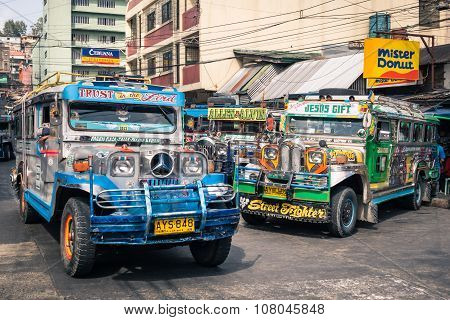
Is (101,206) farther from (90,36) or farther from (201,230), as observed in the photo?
(90,36)

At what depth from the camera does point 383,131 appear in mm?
10602

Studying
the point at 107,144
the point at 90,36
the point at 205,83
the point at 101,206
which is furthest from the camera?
the point at 90,36

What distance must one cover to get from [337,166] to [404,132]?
3.42m

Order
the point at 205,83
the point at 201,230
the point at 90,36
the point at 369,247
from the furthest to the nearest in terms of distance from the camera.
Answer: the point at 90,36 < the point at 205,83 < the point at 369,247 < the point at 201,230

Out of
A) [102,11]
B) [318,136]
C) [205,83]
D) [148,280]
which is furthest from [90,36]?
[148,280]

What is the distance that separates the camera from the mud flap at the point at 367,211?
9.75m

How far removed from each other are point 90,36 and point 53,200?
60.5 meters

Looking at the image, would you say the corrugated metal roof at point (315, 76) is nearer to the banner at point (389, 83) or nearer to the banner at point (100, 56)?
the banner at point (389, 83)

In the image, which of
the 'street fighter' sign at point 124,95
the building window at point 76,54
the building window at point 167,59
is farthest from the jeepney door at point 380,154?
the building window at point 76,54

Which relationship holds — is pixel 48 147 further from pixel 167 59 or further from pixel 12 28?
pixel 12 28

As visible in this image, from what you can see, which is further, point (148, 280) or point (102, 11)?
point (102, 11)

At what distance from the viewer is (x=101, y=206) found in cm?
557

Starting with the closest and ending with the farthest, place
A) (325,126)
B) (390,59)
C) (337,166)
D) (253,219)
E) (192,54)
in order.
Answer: (337,166) → (253,219) → (325,126) → (390,59) → (192,54)

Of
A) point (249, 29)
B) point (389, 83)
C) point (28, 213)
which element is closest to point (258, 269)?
point (28, 213)
